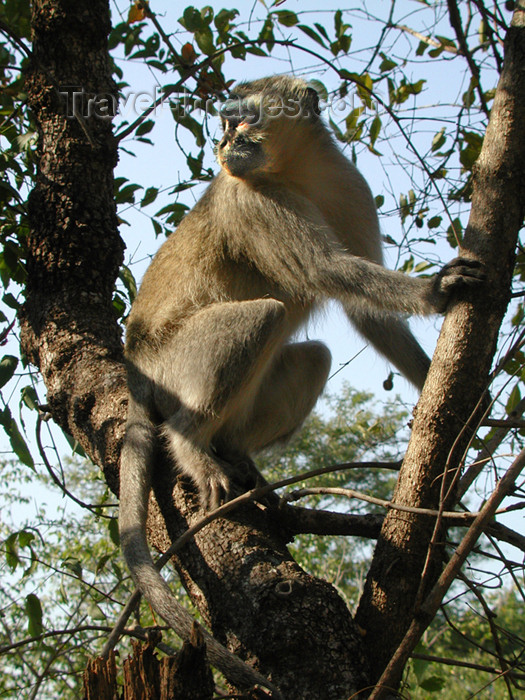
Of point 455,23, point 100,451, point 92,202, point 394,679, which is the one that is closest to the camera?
point 394,679

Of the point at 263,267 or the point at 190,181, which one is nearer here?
the point at 263,267

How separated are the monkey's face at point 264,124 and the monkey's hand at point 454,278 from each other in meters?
1.66

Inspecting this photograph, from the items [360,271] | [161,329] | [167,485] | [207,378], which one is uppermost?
[360,271]

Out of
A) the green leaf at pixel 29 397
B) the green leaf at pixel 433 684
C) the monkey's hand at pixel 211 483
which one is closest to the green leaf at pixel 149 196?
the green leaf at pixel 29 397

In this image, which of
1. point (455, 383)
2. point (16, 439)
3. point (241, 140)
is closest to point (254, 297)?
point (241, 140)

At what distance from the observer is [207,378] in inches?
155

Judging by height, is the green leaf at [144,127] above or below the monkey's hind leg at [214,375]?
above

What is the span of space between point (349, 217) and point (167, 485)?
237 centimetres

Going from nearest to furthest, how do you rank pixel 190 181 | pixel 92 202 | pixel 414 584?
pixel 414 584 < pixel 92 202 < pixel 190 181

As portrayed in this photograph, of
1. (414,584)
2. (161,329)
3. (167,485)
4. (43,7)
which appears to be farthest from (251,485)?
(43,7)

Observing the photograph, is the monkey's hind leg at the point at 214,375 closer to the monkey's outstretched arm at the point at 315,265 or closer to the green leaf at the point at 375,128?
the monkey's outstretched arm at the point at 315,265

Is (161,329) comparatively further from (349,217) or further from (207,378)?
(349,217)

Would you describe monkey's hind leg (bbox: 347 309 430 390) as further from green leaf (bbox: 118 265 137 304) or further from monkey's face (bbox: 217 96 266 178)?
green leaf (bbox: 118 265 137 304)

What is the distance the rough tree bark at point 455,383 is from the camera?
98.6 inches
